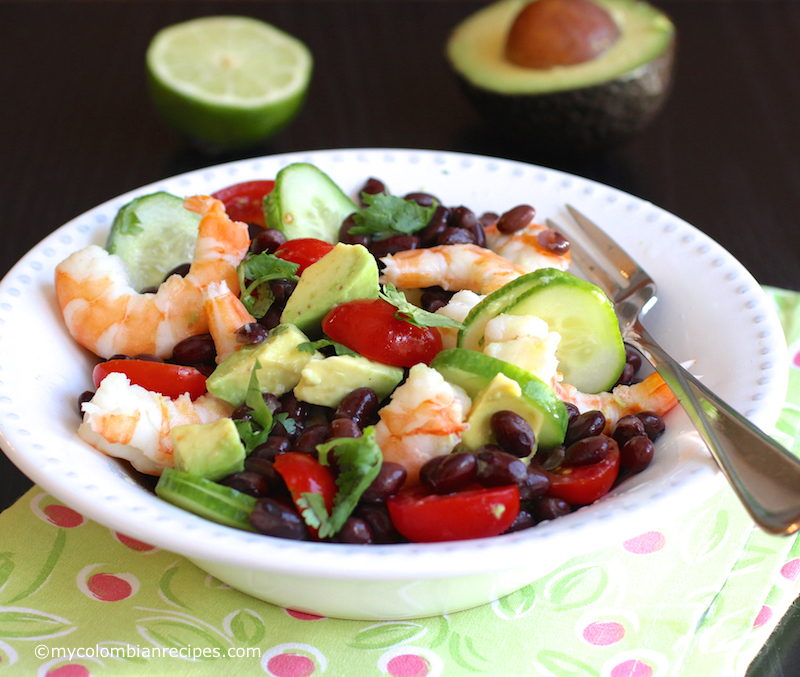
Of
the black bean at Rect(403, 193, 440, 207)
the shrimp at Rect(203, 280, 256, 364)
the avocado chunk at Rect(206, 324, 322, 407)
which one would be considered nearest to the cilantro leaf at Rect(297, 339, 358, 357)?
the avocado chunk at Rect(206, 324, 322, 407)

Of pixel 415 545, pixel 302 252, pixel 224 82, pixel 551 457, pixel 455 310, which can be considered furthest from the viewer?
pixel 224 82

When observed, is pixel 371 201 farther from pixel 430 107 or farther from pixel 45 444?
pixel 430 107

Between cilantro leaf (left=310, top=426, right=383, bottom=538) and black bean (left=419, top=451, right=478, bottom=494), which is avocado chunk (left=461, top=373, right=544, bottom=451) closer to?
black bean (left=419, top=451, right=478, bottom=494)

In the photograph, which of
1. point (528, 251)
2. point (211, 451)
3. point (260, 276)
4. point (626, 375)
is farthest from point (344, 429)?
point (528, 251)

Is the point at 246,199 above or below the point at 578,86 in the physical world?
below

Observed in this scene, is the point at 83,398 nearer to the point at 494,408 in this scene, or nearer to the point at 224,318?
the point at 224,318

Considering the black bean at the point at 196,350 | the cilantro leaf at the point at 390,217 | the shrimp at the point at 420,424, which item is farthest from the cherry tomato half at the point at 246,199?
the shrimp at the point at 420,424
